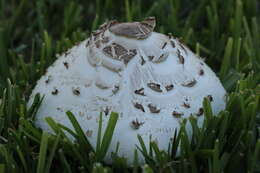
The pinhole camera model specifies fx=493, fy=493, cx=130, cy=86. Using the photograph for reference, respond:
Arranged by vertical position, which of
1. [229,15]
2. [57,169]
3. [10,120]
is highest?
[229,15]

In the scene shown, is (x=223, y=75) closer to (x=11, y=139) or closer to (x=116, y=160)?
(x=116, y=160)

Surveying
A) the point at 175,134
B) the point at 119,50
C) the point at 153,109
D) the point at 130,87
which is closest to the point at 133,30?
the point at 119,50

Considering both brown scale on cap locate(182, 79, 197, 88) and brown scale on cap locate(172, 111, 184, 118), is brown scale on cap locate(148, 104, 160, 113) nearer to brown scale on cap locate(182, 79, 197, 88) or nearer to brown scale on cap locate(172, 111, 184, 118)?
brown scale on cap locate(172, 111, 184, 118)

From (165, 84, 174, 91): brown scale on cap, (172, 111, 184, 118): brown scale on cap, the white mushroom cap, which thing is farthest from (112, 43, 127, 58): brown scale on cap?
(172, 111, 184, 118): brown scale on cap

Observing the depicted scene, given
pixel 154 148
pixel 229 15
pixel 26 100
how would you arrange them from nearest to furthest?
pixel 154 148
pixel 26 100
pixel 229 15

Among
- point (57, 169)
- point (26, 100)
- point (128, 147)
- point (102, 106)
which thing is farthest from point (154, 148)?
point (26, 100)

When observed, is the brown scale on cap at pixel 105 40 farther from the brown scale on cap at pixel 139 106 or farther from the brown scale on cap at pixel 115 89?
the brown scale on cap at pixel 139 106

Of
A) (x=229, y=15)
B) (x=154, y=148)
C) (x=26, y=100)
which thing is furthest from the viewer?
(x=229, y=15)

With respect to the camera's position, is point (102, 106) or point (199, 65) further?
point (199, 65)
